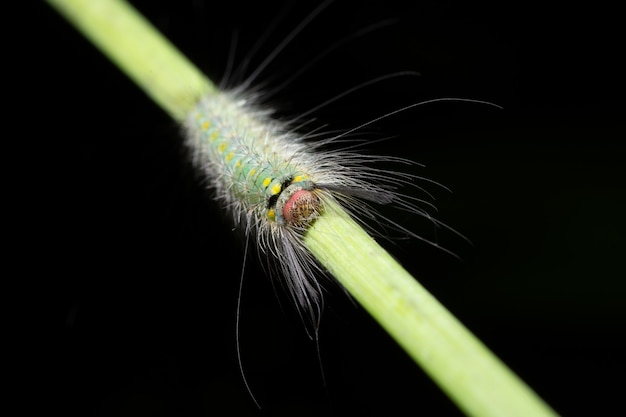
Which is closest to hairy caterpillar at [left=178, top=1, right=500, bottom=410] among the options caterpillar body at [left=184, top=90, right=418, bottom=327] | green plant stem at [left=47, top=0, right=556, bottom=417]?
caterpillar body at [left=184, top=90, right=418, bottom=327]

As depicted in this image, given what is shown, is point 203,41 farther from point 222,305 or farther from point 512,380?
point 512,380

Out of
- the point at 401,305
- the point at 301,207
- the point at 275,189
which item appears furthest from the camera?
the point at 275,189

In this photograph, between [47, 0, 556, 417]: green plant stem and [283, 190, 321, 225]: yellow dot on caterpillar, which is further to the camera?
[283, 190, 321, 225]: yellow dot on caterpillar

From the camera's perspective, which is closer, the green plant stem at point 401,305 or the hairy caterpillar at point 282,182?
the green plant stem at point 401,305

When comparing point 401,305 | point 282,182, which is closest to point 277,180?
point 282,182

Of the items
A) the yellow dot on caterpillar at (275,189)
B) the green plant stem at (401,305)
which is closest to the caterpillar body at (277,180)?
the yellow dot on caterpillar at (275,189)

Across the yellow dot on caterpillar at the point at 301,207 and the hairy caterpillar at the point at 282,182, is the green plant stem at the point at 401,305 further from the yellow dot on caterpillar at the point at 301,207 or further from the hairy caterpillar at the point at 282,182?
the hairy caterpillar at the point at 282,182

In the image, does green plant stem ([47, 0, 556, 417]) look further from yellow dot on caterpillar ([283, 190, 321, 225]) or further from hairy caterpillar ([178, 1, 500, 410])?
hairy caterpillar ([178, 1, 500, 410])

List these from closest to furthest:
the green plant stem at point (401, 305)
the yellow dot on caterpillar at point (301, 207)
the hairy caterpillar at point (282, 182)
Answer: the green plant stem at point (401, 305) < the yellow dot on caterpillar at point (301, 207) < the hairy caterpillar at point (282, 182)

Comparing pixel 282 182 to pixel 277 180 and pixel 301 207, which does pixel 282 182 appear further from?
pixel 301 207
